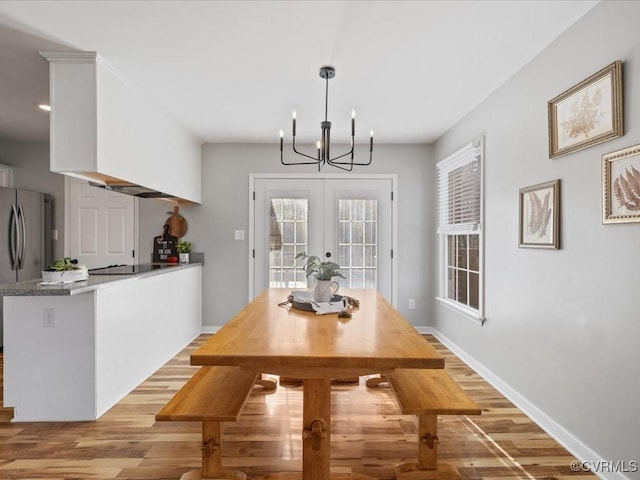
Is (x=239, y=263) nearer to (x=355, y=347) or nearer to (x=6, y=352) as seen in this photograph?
(x=6, y=352)

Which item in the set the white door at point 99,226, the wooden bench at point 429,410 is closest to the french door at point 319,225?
the white door at point 99,226

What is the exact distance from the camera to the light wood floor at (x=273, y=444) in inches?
78.1

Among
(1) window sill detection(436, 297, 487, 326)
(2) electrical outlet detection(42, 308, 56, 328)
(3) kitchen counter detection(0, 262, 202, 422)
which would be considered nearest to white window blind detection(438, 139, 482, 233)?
(1) window sill detection(436, 297, 487, 326)

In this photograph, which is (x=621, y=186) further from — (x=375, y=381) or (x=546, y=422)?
(x=375, y=381)

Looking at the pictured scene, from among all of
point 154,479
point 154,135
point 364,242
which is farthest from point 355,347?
point 364,242

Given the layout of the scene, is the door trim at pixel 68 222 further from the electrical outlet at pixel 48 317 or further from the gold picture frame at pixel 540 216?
the gold picture frame at pixel 540 216

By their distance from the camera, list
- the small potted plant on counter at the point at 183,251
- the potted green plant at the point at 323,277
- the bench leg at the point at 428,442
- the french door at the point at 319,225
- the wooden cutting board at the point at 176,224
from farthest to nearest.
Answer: the french door at the point at 319,225
the wooden cutting board at the point at 176,224
the small potted plant on counter at the point at 183,251
the potted green plant at the point at 323,277
the bench leg at the point at 428,442

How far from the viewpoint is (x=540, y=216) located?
2.45m

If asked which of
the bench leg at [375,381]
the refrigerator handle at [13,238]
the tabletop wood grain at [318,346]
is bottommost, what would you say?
the bench leg at [375,381]

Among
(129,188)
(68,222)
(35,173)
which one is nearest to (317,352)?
(129,188)

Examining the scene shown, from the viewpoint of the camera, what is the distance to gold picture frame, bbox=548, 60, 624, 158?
182 centimetres

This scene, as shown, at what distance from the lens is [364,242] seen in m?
4.71

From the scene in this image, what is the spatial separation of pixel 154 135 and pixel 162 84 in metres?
0.54

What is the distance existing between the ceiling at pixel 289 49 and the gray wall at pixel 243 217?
1024mm
